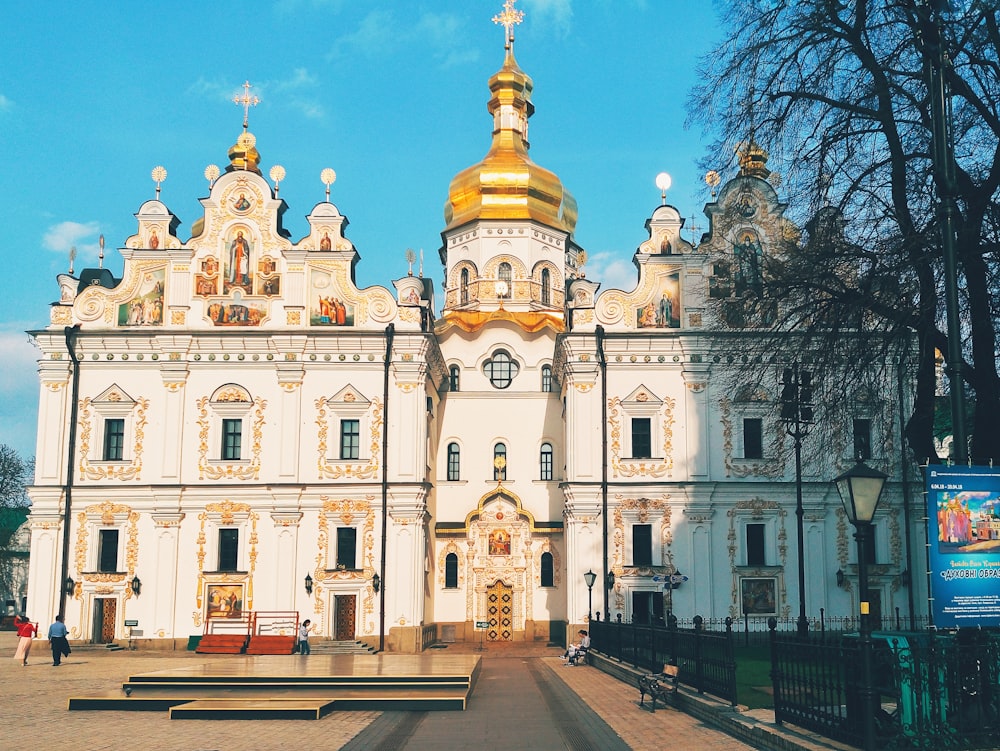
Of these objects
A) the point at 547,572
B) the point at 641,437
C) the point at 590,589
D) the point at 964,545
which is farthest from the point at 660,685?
the point at 547,572

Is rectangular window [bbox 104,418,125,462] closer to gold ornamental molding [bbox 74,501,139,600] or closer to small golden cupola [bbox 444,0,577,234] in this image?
gold ornamental molding [bbox 74,501,139,600]

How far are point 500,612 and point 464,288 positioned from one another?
15.2 metres

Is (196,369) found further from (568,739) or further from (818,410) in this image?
(568,739)

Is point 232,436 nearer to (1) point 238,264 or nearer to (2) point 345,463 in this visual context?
(2) point 345,463

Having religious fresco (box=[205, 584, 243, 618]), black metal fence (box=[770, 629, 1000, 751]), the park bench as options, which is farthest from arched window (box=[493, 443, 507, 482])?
black metal fence (box=[770, 629, 1000, 751])

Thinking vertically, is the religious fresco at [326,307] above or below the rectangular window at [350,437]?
above

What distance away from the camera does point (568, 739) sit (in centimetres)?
1463

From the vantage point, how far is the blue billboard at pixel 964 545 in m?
11.9

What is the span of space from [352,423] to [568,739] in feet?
76.3

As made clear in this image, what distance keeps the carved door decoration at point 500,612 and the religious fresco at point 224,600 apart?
362 inches

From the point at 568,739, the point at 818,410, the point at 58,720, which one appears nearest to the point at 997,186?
the point at 818,410

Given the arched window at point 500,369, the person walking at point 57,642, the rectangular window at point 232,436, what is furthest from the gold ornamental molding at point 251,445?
the arched window at point 500,369

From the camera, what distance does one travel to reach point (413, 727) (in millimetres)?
16109

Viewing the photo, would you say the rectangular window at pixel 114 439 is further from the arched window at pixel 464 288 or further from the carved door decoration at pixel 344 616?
the arched window at pixel 464 288
